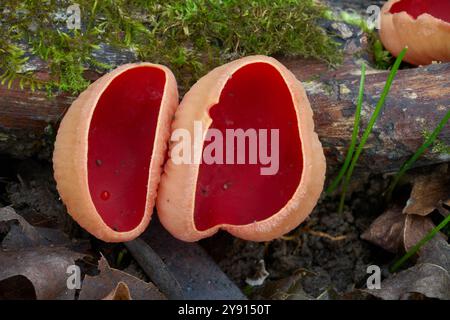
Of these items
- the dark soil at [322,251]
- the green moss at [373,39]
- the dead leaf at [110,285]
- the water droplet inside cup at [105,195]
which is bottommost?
the dark soil at [322,251]

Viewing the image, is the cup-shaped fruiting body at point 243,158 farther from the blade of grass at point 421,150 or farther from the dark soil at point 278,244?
the blade of grass at point 421,150

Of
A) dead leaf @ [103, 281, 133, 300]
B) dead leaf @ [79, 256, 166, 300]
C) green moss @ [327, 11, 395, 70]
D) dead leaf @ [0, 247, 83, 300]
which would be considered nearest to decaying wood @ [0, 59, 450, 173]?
green moss @ [327, 11, 395, 70]

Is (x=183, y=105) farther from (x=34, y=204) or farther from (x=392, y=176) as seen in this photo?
(x=392, y=176)

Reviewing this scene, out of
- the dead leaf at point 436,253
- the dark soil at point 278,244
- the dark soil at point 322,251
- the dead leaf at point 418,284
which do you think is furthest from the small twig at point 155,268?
the dead leaf at point 436,253

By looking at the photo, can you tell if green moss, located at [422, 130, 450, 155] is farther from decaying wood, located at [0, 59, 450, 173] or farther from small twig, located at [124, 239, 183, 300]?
small twig, located at [124, 239, 183, 300]
